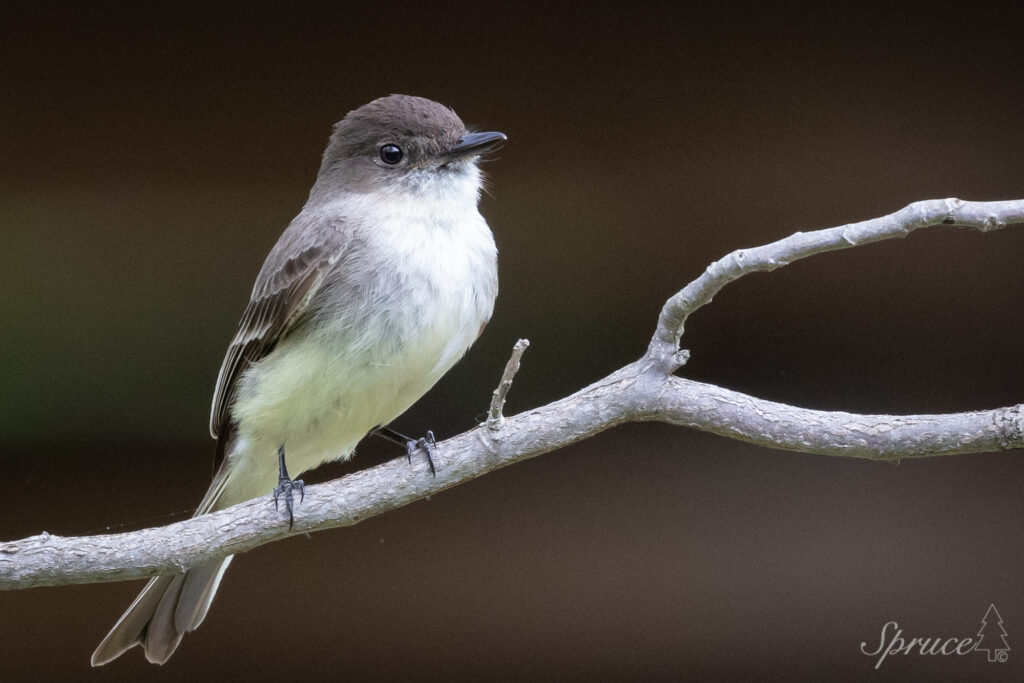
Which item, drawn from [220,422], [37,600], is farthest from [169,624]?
[37,600]

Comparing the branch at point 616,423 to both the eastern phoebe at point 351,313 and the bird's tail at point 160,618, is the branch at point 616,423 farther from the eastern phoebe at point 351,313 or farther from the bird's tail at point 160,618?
the bird's tail at point 160,618

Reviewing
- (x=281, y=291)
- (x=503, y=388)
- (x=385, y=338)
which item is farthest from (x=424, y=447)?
(x=281, y=291)

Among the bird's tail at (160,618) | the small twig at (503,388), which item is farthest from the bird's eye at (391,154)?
the bird's tail at (160,618)

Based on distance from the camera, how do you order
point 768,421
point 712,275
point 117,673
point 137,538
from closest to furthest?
point 712,275, point 768,421, point 137,538, point 117,673

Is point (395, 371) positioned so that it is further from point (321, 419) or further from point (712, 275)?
point (712, 275)

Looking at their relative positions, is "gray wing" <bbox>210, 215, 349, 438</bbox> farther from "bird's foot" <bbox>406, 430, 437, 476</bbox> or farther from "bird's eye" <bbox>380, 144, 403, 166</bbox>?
"bird's foot" <bbox>406, 430, 437, 476</bbox>

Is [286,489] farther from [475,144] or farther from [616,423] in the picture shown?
[475,144]
